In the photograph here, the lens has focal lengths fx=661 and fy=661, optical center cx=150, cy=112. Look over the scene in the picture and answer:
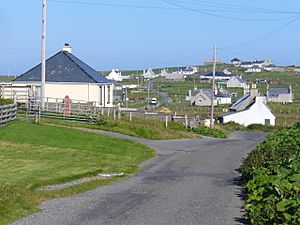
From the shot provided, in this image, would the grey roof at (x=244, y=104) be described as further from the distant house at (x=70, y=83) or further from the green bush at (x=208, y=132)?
the distant house at (x=70, y=83)

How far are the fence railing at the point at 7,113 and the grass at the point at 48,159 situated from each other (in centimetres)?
47

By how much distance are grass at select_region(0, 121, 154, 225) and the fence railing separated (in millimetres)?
467

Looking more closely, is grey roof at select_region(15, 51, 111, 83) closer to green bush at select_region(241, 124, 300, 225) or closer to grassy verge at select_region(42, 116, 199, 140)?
grassy verge at select_region(42, 116, 199, 140)

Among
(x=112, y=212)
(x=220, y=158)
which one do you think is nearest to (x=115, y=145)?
(x=220, y=158)

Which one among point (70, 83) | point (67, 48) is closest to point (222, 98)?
point (67, 48)

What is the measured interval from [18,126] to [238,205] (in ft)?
70.6

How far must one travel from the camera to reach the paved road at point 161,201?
12.5 metres

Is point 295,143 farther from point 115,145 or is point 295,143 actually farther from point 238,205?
point 115,145

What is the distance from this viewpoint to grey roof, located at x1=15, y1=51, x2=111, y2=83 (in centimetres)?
Answer: 4608

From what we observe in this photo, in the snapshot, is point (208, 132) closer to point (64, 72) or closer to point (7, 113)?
point (64, 72)

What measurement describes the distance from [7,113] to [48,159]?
11.1 m

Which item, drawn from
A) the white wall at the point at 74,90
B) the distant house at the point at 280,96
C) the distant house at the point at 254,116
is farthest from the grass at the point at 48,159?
the distant house at the point at 280,96

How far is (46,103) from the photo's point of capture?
4147 centimetres

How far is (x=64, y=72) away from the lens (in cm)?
4672
